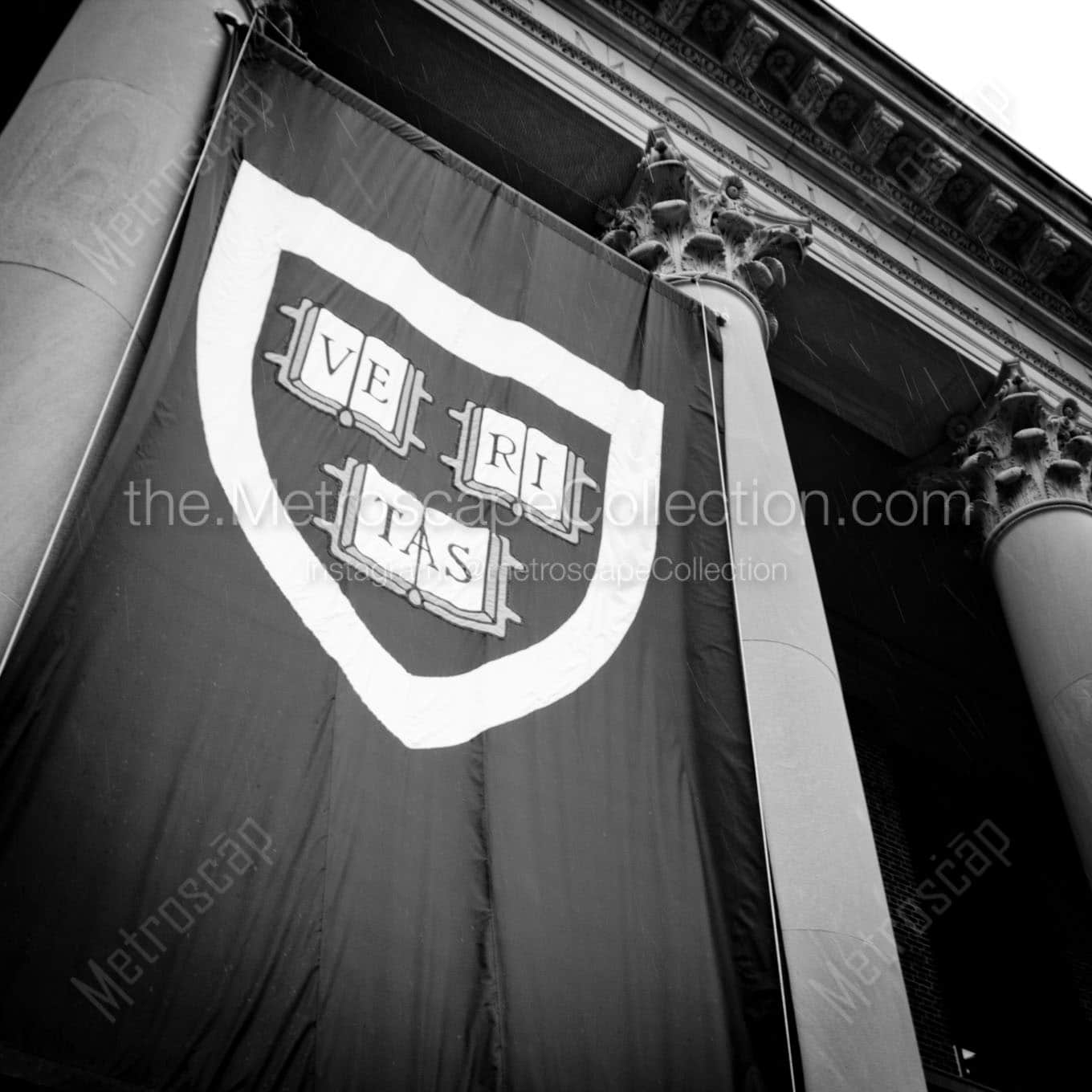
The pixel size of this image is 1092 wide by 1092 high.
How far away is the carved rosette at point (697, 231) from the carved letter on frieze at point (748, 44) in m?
2.00

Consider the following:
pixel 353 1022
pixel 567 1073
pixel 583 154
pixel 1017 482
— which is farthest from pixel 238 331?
pixel 1017 482

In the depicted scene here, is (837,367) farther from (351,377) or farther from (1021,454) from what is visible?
(351,377)

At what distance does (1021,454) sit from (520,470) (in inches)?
298

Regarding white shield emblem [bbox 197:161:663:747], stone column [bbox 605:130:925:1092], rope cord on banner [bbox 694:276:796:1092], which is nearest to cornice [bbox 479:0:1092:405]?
stone column [bbox 605:130:925:1092]

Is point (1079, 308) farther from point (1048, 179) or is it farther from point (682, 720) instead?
point (682, 720)

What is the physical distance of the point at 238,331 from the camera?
20.4 feet

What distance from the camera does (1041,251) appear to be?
1451 cm

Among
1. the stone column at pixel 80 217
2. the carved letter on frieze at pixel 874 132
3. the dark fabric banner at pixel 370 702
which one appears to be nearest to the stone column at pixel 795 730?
the dark fabric banner at pixel 370 702

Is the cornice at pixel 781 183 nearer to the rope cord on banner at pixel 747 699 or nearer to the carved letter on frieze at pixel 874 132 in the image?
the carved letter on frieze at pixel 874 132

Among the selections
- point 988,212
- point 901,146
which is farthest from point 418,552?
point 988,212

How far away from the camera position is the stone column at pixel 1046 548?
978 cm

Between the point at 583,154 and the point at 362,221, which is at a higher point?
the point at 583,154

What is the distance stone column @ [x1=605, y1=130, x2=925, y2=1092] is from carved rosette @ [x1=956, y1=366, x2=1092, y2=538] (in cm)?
313

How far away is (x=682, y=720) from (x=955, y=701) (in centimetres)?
1077
